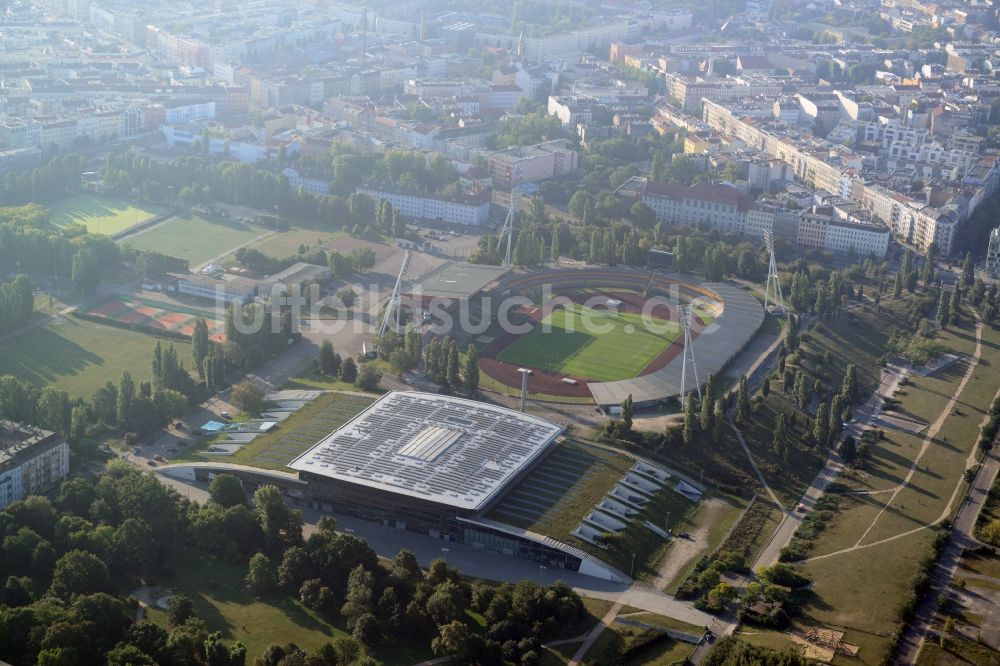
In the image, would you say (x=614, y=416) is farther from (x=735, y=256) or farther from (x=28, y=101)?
(x=28, y=101)

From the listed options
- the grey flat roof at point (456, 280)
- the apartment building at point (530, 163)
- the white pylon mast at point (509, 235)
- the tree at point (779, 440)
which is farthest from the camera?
the apartment building at point (530, 163)

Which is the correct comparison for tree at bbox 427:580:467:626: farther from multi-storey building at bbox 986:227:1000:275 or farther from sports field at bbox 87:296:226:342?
multi-storey building at bbox 986:227:1000:275

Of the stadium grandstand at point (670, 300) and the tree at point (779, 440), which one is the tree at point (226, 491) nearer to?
the stadium grandstand at point (670, 300)

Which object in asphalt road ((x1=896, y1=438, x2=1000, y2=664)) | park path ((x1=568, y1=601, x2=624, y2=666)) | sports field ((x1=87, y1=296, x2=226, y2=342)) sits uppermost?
asphalt road ((x1=896, y1=438, x2=1000, y2=664))

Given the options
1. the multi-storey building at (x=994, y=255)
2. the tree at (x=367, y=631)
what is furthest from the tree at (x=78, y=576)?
the multi-storey building at (x=994, y=255)

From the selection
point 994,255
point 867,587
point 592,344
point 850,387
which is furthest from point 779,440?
point 994,255

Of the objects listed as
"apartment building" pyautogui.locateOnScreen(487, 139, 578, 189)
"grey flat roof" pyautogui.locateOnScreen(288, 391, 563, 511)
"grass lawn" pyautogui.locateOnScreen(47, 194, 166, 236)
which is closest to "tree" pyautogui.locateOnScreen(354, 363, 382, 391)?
"grey flat roof" pyautogui.locateOnScreen(288, 391, 563, 511)

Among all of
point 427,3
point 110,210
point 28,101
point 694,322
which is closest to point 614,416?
point 694,322
